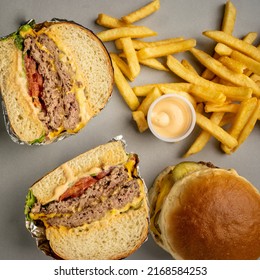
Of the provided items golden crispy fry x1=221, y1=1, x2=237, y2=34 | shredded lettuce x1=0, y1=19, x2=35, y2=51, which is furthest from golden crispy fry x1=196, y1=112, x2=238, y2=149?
shredded lettuce x1=0, y1=19, x2=35, y2=51

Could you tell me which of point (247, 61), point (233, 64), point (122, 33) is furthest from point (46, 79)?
point (247, 61)

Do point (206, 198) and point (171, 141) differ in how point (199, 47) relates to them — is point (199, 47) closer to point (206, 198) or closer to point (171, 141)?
point (171, 141)

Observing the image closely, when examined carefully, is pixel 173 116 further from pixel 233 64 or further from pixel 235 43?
pixel 235 43

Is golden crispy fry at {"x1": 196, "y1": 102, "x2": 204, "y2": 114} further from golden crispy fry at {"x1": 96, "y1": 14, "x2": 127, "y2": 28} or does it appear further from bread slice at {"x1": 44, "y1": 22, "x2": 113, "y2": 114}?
golden crispy fry at {"x1": 96, "y1": 14, "x2": 127, "y2": 28}

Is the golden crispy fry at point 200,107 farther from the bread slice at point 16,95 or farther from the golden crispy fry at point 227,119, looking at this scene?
the bread slice at point 16,95
